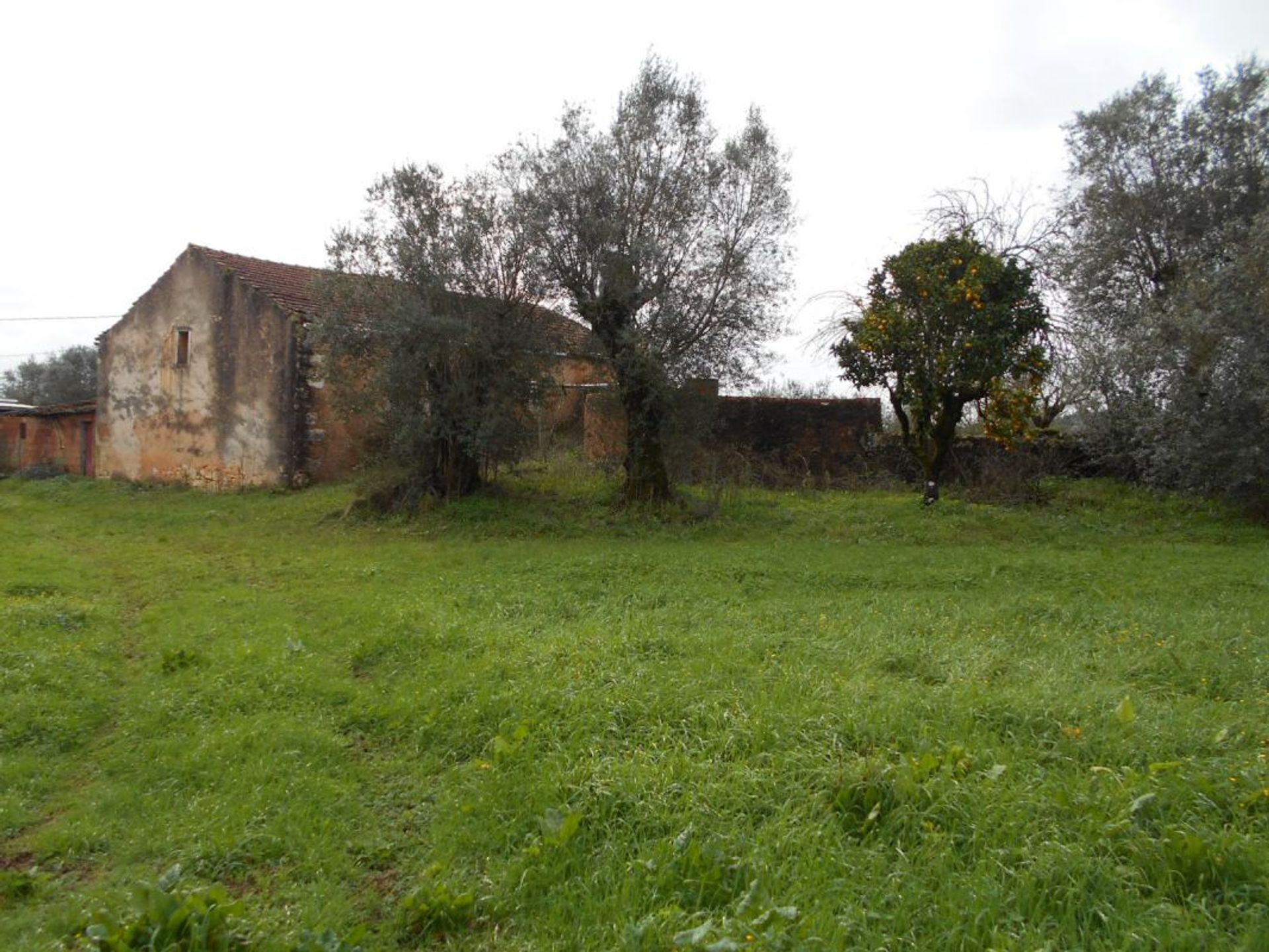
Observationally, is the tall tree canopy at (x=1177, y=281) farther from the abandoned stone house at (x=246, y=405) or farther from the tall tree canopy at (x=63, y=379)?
the tall tree canopy at (x=63, y=379)

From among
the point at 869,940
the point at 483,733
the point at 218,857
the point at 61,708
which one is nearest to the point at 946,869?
the point at 869,940

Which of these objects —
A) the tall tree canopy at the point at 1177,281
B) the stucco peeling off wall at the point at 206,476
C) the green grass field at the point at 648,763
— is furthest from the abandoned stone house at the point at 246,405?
the green grass field at the point at 648,763

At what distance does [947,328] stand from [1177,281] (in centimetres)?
494

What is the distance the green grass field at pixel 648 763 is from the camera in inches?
138

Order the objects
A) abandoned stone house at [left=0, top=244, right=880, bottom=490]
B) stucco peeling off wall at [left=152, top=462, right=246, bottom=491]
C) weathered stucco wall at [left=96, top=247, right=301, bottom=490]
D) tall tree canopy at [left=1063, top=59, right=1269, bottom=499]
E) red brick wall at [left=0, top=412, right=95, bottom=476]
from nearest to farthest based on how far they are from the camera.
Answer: tall tree canopy at [left=1063, top=59, right=1269, bottom=499] < abandoned stone house at [left=0, top=244, right=880, bottom=490] < weathered stucco wall at [left=96, top=247, right=301, bottom=490] < stucco peeling off wall at [left=152, top=462, right=246, bottom=491] < red brick wall at [left=0, top=412, right=95, bottom=476]

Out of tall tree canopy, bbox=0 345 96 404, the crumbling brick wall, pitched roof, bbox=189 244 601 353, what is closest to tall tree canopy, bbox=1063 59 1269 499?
the crumbling brick wall

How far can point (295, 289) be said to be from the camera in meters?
21.8

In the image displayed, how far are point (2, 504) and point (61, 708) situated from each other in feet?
54.8

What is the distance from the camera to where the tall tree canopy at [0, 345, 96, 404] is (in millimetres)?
47250

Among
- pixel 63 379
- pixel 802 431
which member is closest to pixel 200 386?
pixel 802 431

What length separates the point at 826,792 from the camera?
4.20 meters

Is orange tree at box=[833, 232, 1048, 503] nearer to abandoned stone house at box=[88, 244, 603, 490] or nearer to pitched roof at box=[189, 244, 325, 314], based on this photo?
abandoned stone house at box=[88, 244, 603, 490]

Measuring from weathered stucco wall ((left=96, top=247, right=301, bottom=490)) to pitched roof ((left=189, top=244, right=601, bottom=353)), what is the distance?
1.05 ft

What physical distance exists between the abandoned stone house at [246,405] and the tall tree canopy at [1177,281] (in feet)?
18.7
